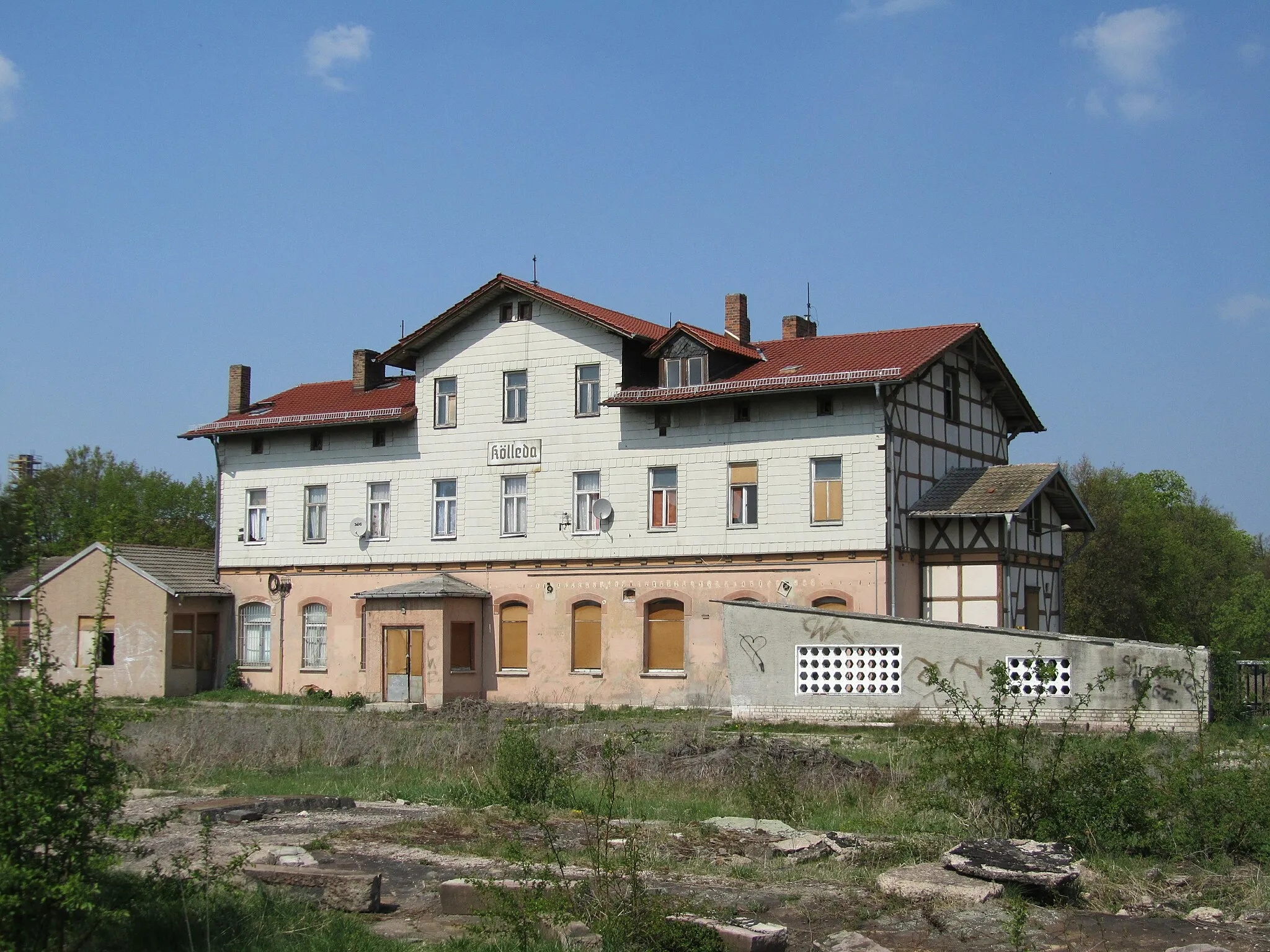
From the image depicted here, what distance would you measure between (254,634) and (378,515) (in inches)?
195

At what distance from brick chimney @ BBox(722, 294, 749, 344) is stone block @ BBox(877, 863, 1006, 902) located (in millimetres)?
24028

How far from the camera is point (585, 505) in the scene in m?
31.0

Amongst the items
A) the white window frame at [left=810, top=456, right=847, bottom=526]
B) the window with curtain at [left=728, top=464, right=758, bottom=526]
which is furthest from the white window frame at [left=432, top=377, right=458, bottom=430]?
the white window frame at [left=810, top=456, right=847, bottom=526]

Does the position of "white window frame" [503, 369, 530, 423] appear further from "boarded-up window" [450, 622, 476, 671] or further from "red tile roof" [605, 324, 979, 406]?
"boarded-up window" [450, 622, 476, 671]

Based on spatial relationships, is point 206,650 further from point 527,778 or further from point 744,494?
point 527,778

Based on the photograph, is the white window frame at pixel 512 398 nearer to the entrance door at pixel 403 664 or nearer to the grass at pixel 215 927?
the entrance door at pixel 403 664

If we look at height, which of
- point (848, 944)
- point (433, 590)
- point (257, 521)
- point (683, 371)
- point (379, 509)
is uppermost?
point (683, 371)

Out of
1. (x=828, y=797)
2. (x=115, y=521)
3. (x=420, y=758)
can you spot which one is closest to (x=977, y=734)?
(x=828, y=797)

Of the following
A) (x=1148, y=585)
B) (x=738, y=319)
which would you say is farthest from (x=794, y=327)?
(x=1148, y=585)

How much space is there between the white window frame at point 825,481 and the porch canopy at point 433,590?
8520 mm

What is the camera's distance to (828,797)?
43.8 ft

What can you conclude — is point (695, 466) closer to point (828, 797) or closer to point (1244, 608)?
point (828, 797)

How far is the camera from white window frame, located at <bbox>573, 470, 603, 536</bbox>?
3070 cm

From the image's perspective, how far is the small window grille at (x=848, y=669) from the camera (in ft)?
77.9
